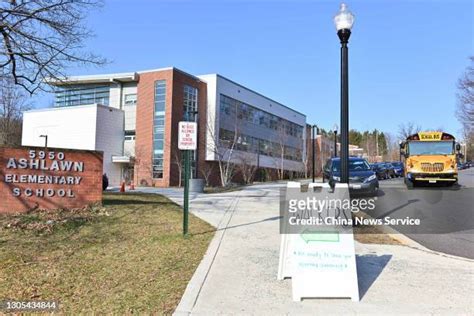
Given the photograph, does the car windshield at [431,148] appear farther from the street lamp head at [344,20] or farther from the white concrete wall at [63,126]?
the white concrete wall at [63,126]

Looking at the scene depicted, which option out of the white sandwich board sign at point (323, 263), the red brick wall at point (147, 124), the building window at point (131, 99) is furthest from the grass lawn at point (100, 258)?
the building window at point (131, 99)

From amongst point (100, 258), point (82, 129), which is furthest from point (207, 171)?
point (100, 258)

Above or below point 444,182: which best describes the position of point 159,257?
below

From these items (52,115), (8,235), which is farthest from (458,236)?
(52,115)

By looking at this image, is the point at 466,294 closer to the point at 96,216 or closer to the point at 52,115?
the point at 96,216

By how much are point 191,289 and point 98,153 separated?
8.40 metres

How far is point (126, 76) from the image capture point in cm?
4634

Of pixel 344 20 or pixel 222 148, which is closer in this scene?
pixel 344 20

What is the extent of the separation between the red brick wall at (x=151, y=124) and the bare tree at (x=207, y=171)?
399cm

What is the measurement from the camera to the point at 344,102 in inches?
297

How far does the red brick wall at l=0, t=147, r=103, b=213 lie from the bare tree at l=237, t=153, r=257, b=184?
1477 inches

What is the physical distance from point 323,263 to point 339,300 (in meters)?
0.48

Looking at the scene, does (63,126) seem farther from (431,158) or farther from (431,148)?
(431,158)

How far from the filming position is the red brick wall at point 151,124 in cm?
4397
